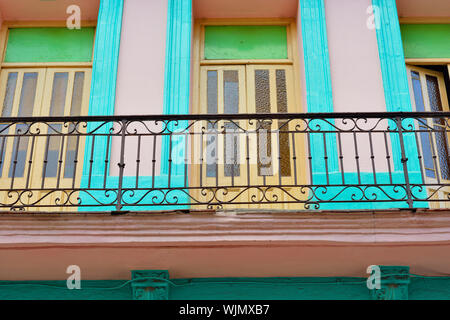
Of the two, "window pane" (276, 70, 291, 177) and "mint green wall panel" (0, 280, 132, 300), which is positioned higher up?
"window pane" (276, 70, 291, 177)

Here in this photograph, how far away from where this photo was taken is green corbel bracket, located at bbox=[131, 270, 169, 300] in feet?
19.7

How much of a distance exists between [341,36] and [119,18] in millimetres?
3005

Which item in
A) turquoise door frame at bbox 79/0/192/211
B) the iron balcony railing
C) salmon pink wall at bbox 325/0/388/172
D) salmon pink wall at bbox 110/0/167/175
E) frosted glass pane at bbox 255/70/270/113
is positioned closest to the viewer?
the iron balcony railing

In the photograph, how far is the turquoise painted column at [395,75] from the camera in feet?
22.5

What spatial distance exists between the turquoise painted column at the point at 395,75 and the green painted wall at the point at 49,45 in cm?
404

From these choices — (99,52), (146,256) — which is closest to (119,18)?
(99,52)

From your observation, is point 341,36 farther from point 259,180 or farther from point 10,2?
point 10,2

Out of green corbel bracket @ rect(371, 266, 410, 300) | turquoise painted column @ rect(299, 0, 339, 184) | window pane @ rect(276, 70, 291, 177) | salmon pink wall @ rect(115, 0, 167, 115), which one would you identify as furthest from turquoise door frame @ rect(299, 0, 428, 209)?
salmon pink wall @ rect(115, 0, 167, 115)

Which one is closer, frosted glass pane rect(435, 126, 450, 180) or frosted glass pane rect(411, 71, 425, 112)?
frosted glass pane rect(435, 126, 450, 180)

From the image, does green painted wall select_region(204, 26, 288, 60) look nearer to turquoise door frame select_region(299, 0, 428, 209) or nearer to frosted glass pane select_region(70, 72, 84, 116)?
turquoise door frame select_region(299, 0, 428, 209)

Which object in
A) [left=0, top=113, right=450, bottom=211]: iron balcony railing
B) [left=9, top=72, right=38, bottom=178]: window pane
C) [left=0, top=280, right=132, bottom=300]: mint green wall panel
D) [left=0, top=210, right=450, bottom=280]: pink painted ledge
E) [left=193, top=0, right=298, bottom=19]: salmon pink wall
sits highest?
[left=193, top=0, right=298, bottom=19]: salmon pink wall

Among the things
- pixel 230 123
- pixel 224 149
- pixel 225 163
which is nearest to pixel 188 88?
pixel 230 123

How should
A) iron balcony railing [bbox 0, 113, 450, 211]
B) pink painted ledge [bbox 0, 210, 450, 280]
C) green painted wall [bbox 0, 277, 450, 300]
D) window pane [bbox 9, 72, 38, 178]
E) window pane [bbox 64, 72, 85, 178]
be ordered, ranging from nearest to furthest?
pink painted ledge [bbox 0, 210, 450, 280]
green painted wall [bbox 0, 277, 450, 300]
iron balcony railing [bbox 0, 113, 450, 211]
window pane [bbox 64, 72, 85, 178]
window pane [bbox 9, 72, 38, 178]

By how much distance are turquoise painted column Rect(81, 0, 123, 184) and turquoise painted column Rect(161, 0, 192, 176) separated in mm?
688
